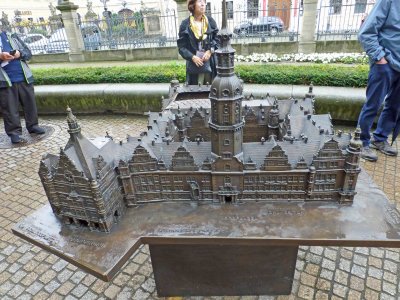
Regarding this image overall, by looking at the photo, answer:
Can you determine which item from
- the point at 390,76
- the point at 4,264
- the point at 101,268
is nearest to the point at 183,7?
the point at 390,76

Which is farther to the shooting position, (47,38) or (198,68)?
(47,38)

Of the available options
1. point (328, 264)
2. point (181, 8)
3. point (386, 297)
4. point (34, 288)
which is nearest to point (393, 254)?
point (386, 297)

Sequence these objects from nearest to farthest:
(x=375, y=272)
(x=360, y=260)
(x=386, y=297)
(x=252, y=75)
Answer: (x=386, y=297), (x=375, y=272), (x=360, y=260), (x=252, y=75)

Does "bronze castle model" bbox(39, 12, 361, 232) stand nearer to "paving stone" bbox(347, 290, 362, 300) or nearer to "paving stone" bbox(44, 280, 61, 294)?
"paving stone" bbox(347, 290, 362, 300)

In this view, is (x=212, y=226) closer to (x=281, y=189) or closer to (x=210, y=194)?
(x=210, y=194)

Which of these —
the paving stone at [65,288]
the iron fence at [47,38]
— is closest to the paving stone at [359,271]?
the paving stone at [65,288]

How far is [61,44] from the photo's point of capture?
64.8 ft

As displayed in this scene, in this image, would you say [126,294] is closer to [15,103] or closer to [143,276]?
[143,276]

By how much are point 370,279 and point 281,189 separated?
2.35 m

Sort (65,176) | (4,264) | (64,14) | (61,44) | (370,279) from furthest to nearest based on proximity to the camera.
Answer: (61,44), (64,14), (4,264), (370,279), (65,176)

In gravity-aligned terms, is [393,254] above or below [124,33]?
below

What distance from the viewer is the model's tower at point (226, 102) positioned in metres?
3.11

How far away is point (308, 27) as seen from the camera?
16016 mm

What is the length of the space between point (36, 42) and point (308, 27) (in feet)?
56.6
